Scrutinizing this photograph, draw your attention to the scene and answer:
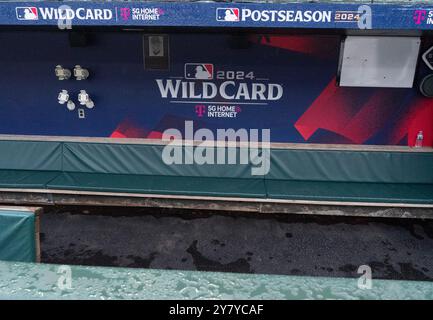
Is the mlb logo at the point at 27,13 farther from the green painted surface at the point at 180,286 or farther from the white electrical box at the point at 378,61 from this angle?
the white electrical box at the point at 378,61

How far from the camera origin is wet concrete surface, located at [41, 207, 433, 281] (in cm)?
530

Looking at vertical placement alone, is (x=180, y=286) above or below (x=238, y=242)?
above

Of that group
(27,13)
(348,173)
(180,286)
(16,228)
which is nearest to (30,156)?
(27,13)

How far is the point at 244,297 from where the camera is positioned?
1.66 m

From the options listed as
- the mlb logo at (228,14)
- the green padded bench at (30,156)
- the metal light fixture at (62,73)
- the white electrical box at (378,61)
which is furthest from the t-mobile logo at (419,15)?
the green padded bench at (30,156)

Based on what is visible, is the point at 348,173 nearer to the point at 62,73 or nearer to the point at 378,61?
the point at 378,61

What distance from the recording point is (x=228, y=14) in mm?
4781

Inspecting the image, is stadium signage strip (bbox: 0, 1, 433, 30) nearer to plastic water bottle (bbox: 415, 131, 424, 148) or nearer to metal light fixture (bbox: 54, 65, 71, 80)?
metal light fixture (bbox: 54, 65, 71, 80)

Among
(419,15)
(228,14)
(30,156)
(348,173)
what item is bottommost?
(348,173)

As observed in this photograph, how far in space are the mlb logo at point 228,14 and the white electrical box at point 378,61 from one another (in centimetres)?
230

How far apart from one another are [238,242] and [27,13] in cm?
437

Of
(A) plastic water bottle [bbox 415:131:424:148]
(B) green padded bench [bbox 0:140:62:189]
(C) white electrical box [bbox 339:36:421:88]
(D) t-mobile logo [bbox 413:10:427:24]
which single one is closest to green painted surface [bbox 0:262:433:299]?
(D) t-mobile logo [bbox 413:10:427:24]

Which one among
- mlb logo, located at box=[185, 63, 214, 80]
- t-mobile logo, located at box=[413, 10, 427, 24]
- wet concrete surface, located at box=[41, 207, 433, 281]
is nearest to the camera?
t-mobile logo, located at box=[413, 10, 427, 24]

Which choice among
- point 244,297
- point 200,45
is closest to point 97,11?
point 200,45
